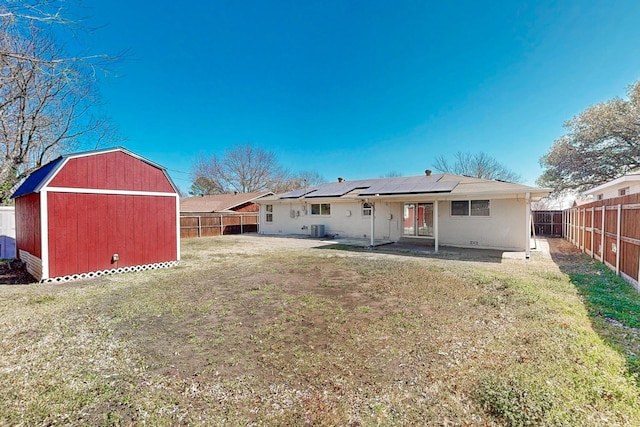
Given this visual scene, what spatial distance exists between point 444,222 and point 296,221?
8842 mm

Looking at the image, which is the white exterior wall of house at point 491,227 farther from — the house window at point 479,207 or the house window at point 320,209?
the house window at point 320,209

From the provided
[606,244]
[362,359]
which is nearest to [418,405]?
[362,359]

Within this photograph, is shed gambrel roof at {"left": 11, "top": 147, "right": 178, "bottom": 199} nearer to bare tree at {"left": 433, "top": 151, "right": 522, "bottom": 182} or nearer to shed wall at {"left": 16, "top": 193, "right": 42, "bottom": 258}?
shed wall at {"left": 16, "top": 193, "right": 42, "bottom": 258}

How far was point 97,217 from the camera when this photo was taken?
698cm

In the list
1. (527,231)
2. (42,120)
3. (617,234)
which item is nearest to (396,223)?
(527,231)

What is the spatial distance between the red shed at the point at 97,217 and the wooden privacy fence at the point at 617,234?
434 inches

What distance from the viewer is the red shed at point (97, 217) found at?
6.40m

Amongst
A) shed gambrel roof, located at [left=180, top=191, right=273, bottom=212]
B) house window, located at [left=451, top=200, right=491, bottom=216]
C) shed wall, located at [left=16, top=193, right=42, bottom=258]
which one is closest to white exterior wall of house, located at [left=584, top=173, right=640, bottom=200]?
house window, located at [left=451, top=200, right=491, bottom=216]

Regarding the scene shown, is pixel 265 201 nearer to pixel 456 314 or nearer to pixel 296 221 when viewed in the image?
pixel 296 221

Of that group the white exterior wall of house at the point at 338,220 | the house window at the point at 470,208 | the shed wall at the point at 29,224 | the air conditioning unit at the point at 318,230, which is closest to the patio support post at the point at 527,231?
the house window at the point at 470,208

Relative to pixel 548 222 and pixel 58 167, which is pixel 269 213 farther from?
pixel 548 222

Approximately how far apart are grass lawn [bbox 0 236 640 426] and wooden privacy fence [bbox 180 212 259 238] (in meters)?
12.4

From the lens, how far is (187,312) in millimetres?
4496

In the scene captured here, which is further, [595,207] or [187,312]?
[595,207]
